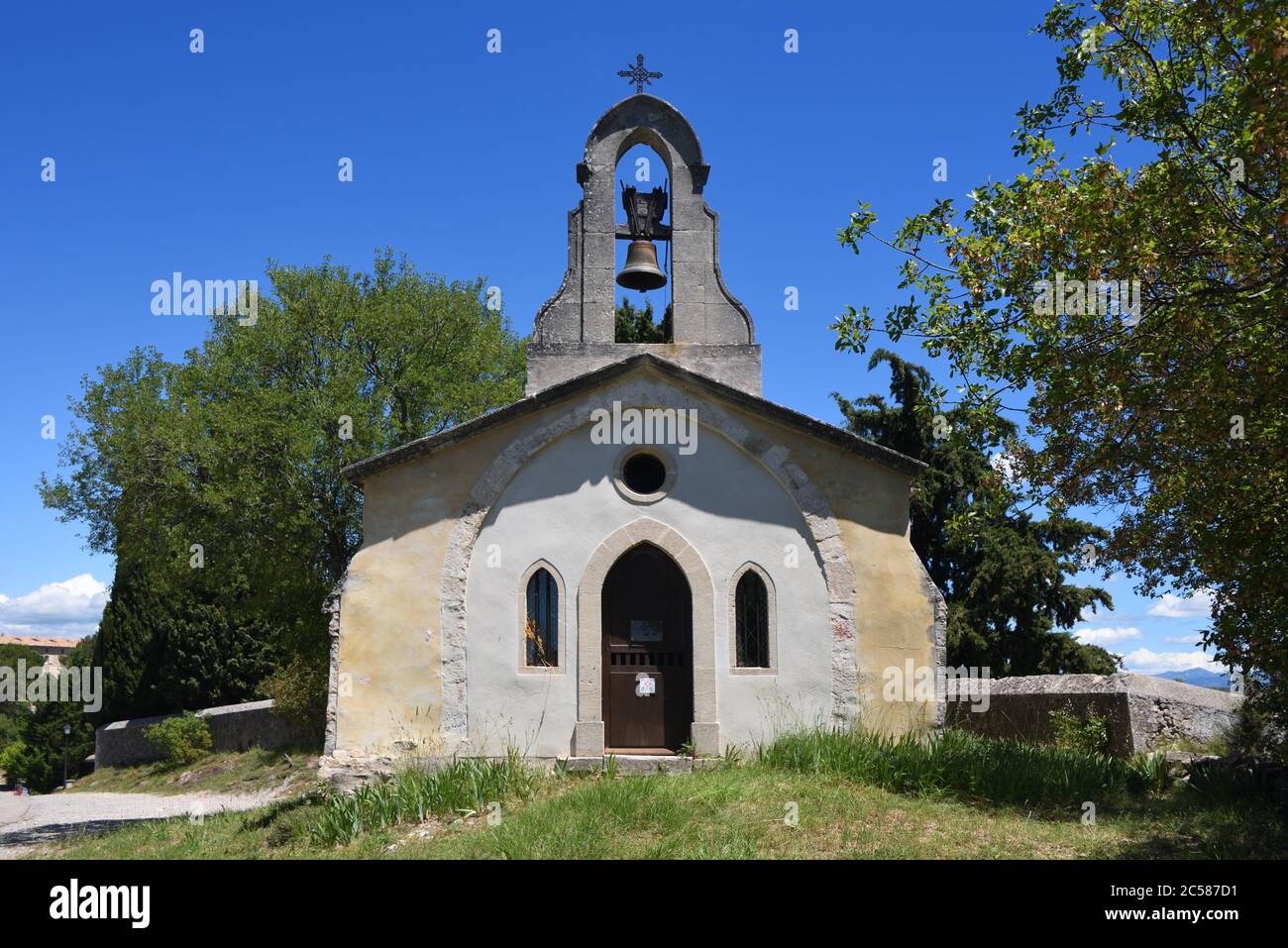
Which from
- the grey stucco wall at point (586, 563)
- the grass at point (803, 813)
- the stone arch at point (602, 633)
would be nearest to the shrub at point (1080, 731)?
the grass at point (803, 813)

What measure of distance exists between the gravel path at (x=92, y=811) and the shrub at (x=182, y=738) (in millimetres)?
2435

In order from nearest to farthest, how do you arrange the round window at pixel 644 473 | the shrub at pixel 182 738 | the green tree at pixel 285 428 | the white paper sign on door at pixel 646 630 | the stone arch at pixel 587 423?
the stone arch at pixel 587 423 → the white paper sign on door at pixel 646 630 → the round window at pixel 644 473 → the green tree at pixel 285 428 → the shrub at pixel 182 738

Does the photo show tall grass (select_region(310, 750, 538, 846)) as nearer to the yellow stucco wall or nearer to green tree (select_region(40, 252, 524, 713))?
the yellow stucco wall

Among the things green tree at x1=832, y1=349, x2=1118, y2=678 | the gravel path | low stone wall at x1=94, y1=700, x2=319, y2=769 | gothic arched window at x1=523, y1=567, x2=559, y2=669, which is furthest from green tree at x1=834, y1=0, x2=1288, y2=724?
low stone wall at x1=94, y1=700, x2=319, y2=769

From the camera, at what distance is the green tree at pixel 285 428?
20.0 meters

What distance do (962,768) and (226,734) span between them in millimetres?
21932

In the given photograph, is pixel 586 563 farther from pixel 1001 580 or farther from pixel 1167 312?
pixel 1001 580

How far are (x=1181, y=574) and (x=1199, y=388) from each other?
9.61 ft

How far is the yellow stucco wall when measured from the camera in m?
12.6

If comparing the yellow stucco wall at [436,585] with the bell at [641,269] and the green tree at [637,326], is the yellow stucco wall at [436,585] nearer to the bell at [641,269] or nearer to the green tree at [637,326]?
the bell at [641,269]

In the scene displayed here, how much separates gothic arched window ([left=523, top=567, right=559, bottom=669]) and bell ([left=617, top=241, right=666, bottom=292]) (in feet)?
13.9

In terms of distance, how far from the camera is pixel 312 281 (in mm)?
21891

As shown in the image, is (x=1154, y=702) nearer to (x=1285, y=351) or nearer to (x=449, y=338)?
(x=1285, y=351)
